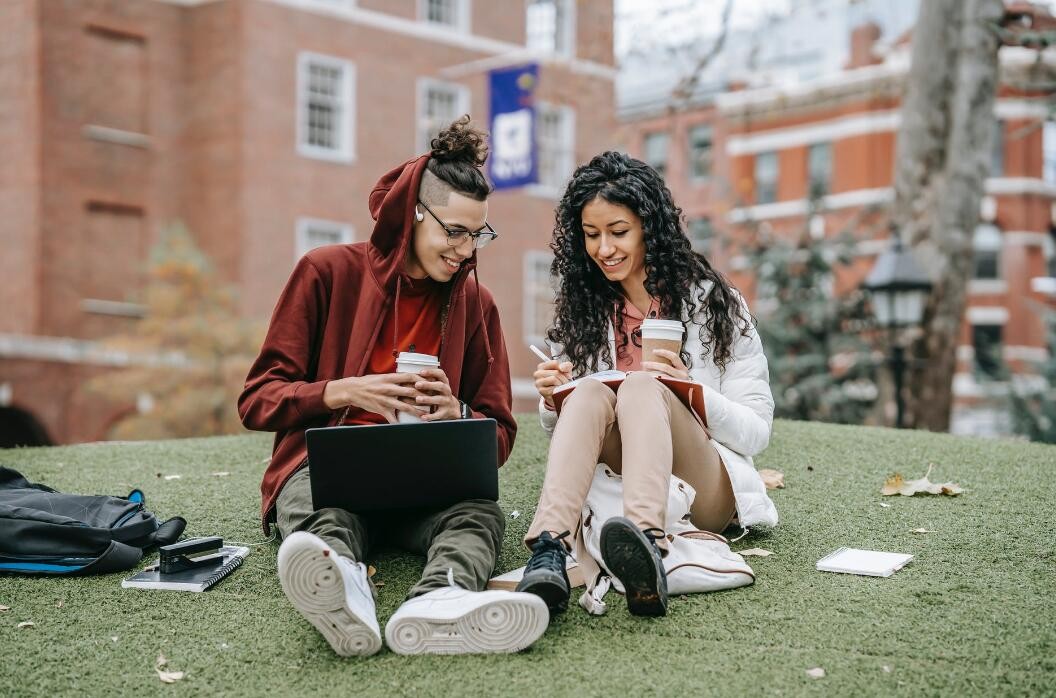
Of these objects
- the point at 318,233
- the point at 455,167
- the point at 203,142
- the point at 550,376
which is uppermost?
the point at 203,142

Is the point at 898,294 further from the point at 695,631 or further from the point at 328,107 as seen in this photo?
the point at 328,107

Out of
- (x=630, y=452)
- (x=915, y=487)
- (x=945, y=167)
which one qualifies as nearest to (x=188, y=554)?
(x=630, y=452)

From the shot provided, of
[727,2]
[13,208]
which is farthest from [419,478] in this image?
[13,208]

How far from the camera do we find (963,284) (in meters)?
11.9

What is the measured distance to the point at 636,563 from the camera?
3.29m

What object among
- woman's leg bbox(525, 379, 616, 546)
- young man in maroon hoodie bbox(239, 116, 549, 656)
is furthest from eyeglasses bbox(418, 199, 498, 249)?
woman's leg bbox(525, 379, 616, 546)

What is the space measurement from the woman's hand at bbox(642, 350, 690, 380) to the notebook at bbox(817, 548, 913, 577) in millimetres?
902

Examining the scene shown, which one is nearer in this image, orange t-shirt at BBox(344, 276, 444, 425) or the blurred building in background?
orange t-shirt at BBox(344, 276, 444, 425)

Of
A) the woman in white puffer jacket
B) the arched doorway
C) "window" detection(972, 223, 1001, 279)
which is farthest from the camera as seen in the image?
"window" detection(972, 223, 1001, 279)

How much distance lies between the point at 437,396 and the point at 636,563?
904 mm

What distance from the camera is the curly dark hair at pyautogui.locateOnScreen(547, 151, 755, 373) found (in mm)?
4199

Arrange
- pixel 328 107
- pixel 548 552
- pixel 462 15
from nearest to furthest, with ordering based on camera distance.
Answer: pixel 548 552, pixel 328 107, pixel 462 15

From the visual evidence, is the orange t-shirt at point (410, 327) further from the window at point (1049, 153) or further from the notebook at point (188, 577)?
the window at point (1049, 153)

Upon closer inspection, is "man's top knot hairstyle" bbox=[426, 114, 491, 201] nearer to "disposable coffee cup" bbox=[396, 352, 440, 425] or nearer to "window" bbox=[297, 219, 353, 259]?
"disposable coffee cup" bbox=[396, 352, 440, 425]
